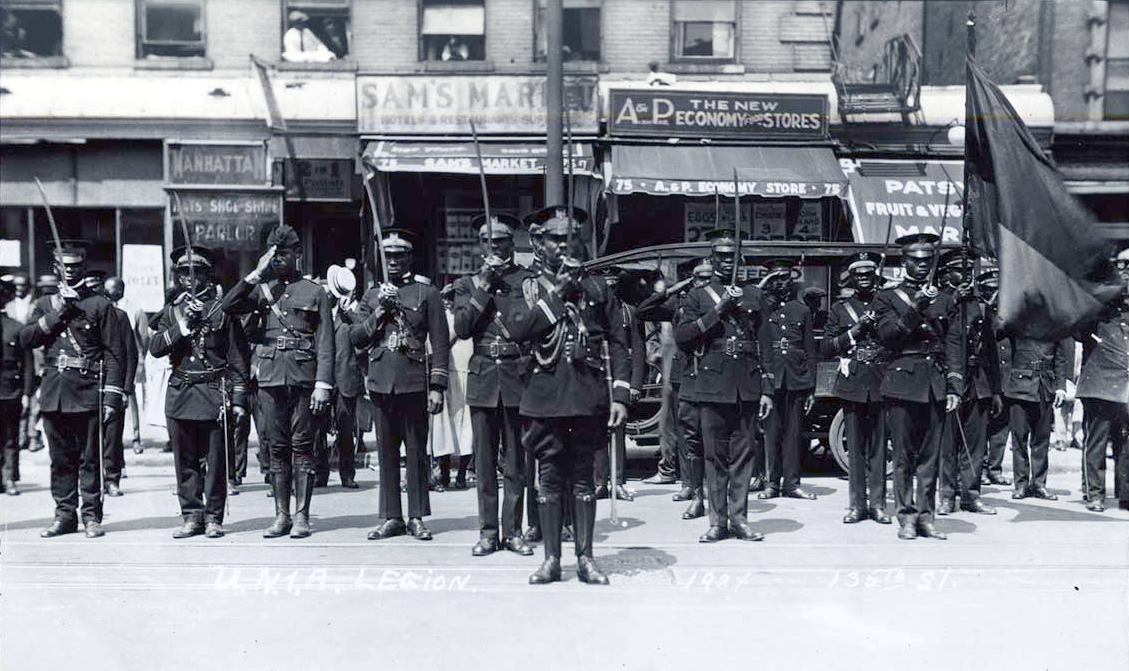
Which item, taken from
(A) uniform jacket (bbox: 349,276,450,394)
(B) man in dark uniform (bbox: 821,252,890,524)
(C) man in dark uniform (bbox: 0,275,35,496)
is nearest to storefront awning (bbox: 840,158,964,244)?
(B) man in dark uniform (bbox: 821,252,890,524)

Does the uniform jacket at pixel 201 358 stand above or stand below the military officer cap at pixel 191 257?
below

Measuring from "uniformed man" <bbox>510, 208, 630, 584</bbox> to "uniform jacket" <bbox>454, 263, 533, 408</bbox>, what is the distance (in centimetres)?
63

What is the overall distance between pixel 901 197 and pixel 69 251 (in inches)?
458

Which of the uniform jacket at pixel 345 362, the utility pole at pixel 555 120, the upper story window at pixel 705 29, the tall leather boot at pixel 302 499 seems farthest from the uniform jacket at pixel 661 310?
the upper story window at pixel 705 29

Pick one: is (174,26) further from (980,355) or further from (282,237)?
(980,355)

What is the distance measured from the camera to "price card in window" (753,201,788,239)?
15969 mm

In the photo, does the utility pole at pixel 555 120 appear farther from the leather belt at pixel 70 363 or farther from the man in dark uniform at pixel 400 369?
the leather belt at pixel 70 363

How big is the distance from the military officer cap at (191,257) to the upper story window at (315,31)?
8.86 m

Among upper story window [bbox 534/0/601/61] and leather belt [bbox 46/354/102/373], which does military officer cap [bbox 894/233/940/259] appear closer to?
leather belt [bbox 46/354/102/373]

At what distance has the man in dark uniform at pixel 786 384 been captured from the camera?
9.90 meters

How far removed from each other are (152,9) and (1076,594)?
50.1 ft

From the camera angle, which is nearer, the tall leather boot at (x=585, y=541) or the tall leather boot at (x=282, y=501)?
the tall leather boot at (x=585, y=541)

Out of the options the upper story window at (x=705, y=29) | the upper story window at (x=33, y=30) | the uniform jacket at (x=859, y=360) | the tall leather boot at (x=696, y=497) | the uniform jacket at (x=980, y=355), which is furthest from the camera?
the upper story window at (x=705, y=29)

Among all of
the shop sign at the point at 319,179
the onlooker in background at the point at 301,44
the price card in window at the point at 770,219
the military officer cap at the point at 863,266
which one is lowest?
the military officer cap at the point at 863,266
